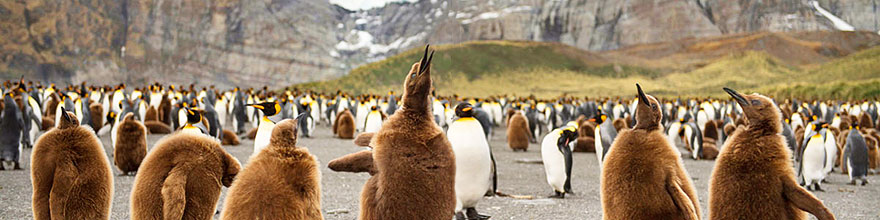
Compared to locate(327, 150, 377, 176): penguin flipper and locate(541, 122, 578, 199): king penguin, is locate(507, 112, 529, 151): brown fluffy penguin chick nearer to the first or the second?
locate(541, 122, 578, 199): king penguin

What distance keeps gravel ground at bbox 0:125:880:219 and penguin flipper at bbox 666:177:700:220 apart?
327cm

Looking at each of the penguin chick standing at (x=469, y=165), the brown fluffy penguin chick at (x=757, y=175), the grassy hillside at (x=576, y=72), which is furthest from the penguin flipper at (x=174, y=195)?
the grassy hillside at (x=576, y=72)

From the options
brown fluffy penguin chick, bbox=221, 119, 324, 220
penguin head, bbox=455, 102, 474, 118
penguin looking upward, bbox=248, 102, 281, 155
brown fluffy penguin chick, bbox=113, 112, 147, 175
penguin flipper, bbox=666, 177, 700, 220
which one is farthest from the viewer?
brown fluffy penguin chick, bbox=113, 112, 147, 175

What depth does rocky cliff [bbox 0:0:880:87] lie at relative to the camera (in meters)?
63.8

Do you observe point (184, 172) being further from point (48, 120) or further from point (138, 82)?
point (138, 82)

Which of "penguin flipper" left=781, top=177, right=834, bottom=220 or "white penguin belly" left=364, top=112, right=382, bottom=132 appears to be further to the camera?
"white penguin belly" left=364, top=112, right=382, bottom=132

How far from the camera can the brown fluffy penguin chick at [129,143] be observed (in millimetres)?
7574

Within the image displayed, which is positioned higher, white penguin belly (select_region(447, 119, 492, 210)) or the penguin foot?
white penguin belly (select_region(447, 119, 492, 210))

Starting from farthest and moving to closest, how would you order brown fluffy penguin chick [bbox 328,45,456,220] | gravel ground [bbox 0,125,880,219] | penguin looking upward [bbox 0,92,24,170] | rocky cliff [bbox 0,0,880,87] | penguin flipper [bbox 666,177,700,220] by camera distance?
1. rocky cliff [bbox 0,0,880,87]
2. penguin looking upward [bbox 0,92,24,170]
3. gravel ground [bbox 0,125,880,219]
4. penguin flipper [bbox 666,177,700,220]
5. brown fluffy penguin chick [bbox 328,45,456,220]

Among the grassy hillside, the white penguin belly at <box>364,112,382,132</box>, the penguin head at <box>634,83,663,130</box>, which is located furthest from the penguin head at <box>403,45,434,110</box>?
the grassy hillside

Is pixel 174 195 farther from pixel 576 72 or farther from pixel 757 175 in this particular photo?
pixel 576 72

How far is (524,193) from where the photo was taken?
815 cm

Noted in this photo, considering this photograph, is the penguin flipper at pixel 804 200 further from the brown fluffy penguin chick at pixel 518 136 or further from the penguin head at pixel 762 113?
the brown fluffy penguin chick at pixel 518 136

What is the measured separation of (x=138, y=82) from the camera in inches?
2783
